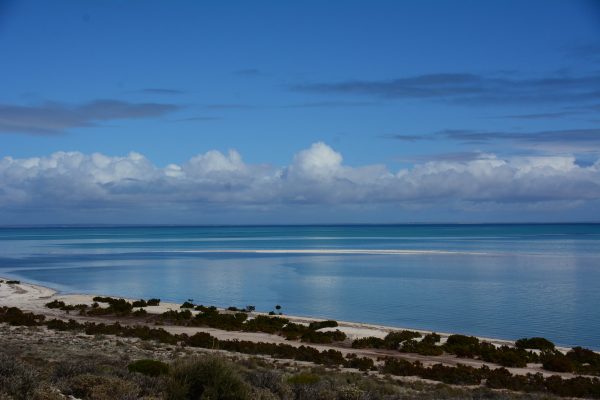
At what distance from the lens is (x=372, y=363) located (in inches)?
869

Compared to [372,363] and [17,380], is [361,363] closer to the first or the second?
[372,363]

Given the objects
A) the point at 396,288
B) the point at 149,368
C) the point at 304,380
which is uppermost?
the point at 149,368

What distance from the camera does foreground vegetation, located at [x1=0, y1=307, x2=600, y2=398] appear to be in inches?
752

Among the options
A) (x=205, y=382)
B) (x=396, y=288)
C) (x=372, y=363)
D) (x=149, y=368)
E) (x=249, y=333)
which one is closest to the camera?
(x=205, y=382)

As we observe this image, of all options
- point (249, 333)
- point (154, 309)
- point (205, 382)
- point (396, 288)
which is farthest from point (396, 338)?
point (396, 288)

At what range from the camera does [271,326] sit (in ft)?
104

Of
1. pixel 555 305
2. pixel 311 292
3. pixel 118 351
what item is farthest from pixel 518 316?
pixel 118 351

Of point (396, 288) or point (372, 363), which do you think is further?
point (396, 288)

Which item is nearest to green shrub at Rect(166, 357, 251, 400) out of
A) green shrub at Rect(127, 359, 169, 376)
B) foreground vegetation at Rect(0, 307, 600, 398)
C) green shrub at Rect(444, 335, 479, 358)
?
green shrub at Rect(127, 359, 169, 376)

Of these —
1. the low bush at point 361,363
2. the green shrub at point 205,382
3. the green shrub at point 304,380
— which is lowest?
the low bush at point 361,363

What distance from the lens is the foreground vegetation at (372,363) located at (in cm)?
1909

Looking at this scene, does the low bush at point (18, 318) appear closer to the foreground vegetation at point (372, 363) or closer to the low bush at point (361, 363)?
the foreground vegetation at point (372, 363)

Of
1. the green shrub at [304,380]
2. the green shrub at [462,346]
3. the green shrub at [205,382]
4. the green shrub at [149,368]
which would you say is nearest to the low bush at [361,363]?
the green shrub at [462,346]

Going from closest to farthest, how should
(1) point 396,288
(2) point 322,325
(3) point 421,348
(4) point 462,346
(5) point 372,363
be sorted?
(5) point 372,363 → (3) point 421,348 → (4) point 462,346 → (2) point 322,325 → (1) point 396,288
